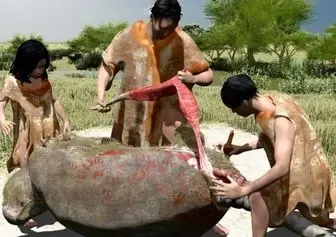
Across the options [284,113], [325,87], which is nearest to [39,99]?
[284,113]

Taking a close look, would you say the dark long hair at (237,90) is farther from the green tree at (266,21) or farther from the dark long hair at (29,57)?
the green tree at (266,21)

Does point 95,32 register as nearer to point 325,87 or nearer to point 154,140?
point 325,87

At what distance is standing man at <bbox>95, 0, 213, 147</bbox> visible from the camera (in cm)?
448

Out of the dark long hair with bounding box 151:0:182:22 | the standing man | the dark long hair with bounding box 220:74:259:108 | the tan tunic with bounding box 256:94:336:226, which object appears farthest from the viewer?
the standing man

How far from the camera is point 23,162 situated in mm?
5234

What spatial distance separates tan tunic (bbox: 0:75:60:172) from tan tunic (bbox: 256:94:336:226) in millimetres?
2105

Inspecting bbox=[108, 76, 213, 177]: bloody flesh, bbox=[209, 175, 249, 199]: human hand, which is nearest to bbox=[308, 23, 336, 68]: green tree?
bbox=[108, 76, 213, 177]: bloody flesh

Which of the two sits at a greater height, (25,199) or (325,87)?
(25,199)

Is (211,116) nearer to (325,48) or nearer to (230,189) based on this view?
(230,189)

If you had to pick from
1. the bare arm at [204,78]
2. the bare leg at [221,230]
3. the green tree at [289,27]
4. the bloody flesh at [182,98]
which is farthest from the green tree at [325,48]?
the bloody flesh at [182,98]

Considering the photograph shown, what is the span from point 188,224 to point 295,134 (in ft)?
2.83

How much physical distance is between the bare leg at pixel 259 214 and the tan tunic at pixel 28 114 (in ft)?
7.13

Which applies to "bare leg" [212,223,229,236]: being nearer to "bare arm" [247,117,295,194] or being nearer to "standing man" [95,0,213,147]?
"standing man" [95,0,213,147]

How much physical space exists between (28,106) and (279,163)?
245 centimetres
